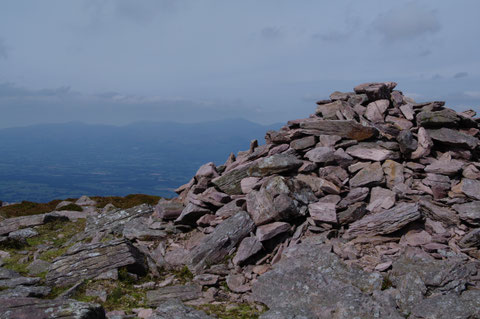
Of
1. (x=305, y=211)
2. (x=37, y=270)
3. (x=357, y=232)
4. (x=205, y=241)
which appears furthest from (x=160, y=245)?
(x=357, y=232)

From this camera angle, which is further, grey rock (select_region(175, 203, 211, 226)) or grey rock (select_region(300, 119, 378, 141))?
grey rock (select_region(300, 119, 378, 141))

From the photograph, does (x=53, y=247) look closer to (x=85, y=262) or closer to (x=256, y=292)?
(x=85, y=262)

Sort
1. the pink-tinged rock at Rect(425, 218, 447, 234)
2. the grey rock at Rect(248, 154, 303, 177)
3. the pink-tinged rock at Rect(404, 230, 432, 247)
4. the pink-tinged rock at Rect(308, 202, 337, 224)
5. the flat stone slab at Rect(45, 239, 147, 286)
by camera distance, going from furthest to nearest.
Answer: the grey rock at Rect(248, 154, 303, 177) → the pink-tinged rock at Rect(308, 202, 337, 224) → the flat stone slab at Rect(45, 239, 147, 286) → the pink-tinged rock at Rect(425, 218, 447, 234) → the pink-tinged rock at Rect(404, 230, 432, 247)

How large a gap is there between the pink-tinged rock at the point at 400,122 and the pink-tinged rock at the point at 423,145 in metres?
1.43

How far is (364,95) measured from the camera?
27.7 m

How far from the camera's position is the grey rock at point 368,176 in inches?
804

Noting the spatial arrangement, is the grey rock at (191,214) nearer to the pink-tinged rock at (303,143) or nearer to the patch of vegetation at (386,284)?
the pink-tinged rock at (303,143)

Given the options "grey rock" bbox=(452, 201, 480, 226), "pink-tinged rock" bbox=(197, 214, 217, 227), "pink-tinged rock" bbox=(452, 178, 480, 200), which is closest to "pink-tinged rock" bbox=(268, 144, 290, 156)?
"pink-tinged rock" bbox=(197, 214, 217, 227)

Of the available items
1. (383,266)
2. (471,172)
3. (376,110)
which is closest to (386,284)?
(383,266)

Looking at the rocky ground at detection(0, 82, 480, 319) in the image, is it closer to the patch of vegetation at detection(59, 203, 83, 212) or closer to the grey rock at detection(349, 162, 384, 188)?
the grey rock at detection(349, 162, 384, 188)

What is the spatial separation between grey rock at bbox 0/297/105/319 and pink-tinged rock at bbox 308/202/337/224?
10.9 meters

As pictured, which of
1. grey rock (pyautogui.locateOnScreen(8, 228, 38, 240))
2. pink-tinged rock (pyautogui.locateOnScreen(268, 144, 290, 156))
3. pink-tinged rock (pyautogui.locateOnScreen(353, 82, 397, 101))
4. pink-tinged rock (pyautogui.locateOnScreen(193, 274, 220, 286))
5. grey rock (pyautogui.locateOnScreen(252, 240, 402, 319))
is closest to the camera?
grey rock (pyautogui.locateOnScreen(252, 240, 402, 319))

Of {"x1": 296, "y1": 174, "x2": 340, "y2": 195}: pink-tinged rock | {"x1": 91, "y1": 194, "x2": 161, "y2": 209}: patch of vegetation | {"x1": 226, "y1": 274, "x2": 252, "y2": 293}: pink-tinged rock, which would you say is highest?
{"x1": 296, "y1": 174, "x2": 340, "y2": 195}: pink-tinged rock

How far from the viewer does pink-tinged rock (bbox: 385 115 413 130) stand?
24453 millimetres
